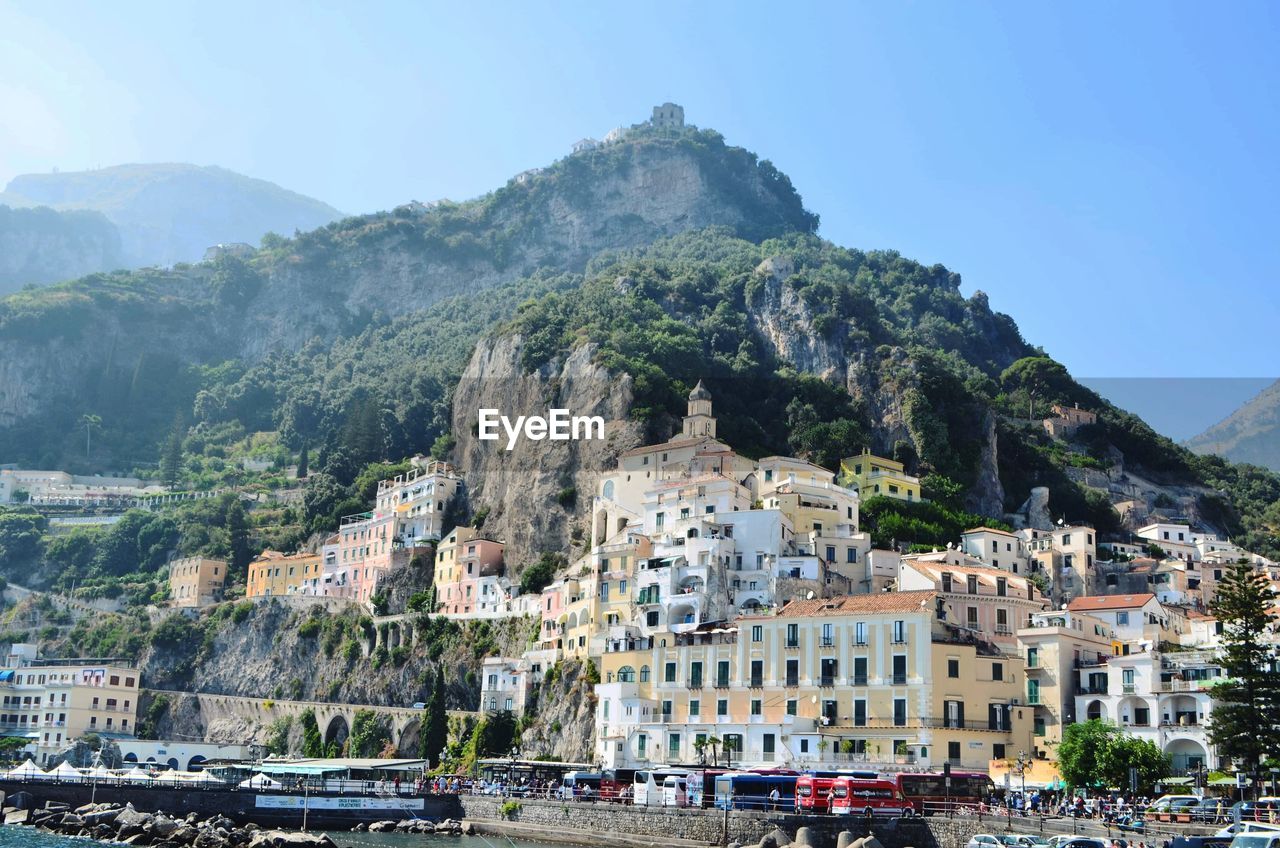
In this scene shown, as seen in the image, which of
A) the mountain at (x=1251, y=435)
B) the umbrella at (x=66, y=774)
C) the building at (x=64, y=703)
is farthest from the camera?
the mountain at (x=1251, y=435)

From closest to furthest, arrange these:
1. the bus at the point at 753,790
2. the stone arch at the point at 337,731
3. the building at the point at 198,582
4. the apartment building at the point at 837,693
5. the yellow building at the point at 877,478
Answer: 1. the bus at the point at 753,790
2. the apartment building at the point at 837,693
3. the stone arch at the point at 337,731
4. the yellow building at the point at 877,478
5. the building at the point at 198,582

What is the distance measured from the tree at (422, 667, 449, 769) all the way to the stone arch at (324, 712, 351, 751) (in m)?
12.2

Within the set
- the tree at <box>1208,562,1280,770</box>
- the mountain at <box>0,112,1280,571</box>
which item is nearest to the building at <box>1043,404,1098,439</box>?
the mountain at <box>0,112,1280,571</box>

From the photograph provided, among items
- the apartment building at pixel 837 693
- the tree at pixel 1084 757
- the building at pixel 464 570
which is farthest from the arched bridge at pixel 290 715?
the tree at pixel 1084 757

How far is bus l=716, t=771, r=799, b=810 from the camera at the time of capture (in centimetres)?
4678

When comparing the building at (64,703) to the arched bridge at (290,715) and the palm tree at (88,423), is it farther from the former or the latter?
the palm tree at (88,423)

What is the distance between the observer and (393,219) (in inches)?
7766

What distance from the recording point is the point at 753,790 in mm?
47781

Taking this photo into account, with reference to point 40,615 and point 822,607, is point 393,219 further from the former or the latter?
point 822,607

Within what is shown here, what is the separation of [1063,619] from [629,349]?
153 feet

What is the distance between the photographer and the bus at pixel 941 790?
1795 inches

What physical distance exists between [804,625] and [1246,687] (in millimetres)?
17730

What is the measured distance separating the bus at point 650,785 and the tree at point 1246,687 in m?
19.9

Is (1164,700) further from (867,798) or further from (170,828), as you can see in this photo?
(170,828)
